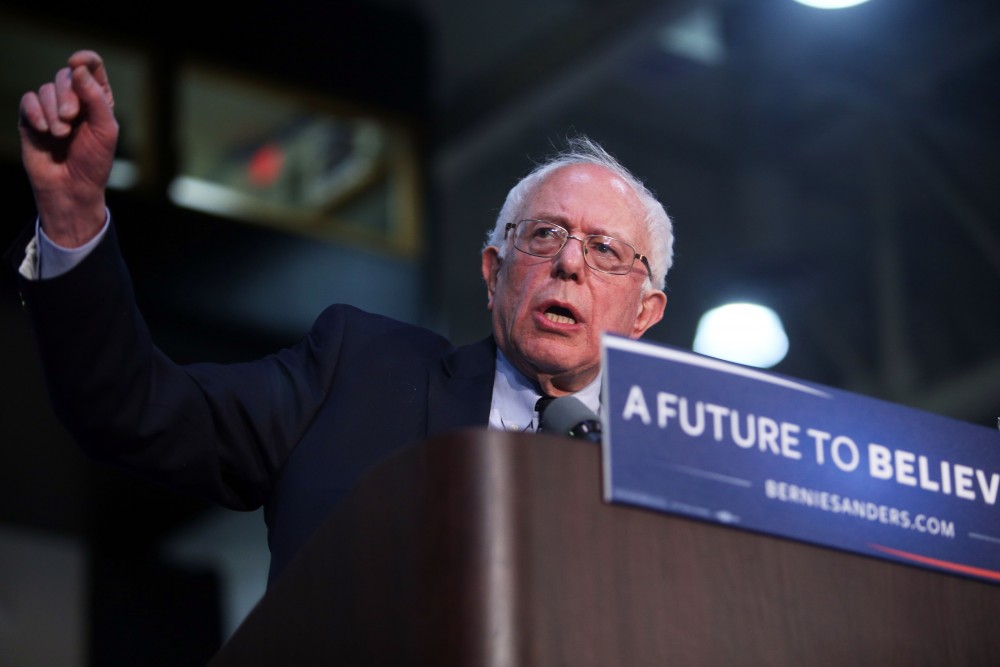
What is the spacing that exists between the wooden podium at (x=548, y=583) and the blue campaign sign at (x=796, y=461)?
0.02 metres

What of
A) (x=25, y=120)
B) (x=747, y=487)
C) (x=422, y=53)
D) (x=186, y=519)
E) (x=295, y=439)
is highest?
(x=422, y=53)

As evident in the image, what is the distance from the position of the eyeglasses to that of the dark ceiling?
260cm

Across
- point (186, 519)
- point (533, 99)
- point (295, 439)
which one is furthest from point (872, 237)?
point (295, 439)

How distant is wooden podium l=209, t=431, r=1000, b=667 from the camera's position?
0.95 metres

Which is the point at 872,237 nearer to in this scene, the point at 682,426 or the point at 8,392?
the point at 8,392

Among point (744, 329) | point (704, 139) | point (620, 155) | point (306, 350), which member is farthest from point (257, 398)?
point (704, 139)

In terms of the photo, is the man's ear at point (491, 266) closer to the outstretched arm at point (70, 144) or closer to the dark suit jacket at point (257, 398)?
the dark suit jacket at point (257, 398)

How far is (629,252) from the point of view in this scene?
1970 mm

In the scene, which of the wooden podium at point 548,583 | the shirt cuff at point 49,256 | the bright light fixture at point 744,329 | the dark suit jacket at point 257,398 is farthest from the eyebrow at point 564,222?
the bright light fixture at point 744,329

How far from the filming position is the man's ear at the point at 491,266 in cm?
205

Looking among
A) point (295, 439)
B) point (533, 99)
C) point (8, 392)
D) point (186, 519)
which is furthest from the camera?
point (186, 519)

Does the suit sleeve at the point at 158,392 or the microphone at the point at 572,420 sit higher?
the suit sleeve at the point at 158,392

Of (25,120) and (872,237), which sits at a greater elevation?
(872,237)

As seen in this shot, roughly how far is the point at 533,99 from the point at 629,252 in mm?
3383
